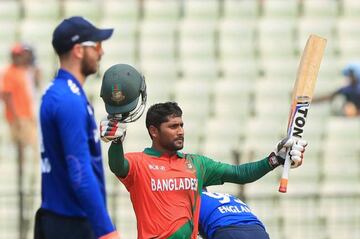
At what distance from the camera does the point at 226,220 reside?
7652 millimetres

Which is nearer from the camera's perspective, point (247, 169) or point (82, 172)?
point (82, 172)

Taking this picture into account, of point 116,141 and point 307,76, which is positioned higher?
point 307,76

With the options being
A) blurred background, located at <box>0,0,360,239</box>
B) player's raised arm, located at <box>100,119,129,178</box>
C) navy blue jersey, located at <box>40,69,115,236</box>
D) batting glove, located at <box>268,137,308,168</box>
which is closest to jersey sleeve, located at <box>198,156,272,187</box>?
batting glove, located at <box>268,137,308,168</box>

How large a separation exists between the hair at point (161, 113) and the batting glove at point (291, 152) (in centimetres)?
61

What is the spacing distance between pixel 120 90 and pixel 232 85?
9.15 metres

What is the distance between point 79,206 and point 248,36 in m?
10.1

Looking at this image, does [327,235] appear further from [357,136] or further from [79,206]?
[79,206]

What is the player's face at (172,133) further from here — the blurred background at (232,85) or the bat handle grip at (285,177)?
the blurred background at (232,85)

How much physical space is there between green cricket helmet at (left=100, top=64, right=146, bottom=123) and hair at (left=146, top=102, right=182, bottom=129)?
2.27 feet

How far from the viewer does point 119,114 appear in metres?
6.66

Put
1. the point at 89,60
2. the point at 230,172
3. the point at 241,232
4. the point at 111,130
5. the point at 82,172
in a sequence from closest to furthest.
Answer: the point at 82,172, the point at 111,130, the point at 89,60, the point at 230,172, the point at 241,232

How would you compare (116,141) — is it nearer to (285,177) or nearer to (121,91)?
(121,91)

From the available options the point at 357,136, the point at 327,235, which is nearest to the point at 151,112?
the point at 327,235

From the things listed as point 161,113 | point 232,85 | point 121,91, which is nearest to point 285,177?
point 161,113
